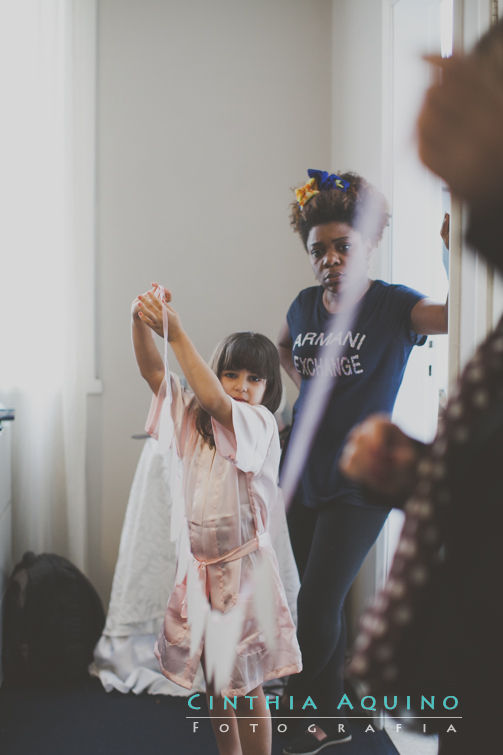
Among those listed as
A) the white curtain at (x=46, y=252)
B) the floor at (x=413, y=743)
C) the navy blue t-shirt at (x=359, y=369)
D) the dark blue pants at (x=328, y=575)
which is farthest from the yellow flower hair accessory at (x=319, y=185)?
the floor at (x=413, y=743)

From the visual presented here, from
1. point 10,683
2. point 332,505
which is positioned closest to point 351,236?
point 332,505

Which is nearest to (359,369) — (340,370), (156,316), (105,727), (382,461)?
(340,370)

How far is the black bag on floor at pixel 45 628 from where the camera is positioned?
2025 millimetres

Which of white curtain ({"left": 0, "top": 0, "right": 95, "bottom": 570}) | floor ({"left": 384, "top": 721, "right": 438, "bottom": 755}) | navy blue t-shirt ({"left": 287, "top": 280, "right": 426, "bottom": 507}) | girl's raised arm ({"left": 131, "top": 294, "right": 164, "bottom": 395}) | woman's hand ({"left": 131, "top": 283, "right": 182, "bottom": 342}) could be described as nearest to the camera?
woman's hand ({"left": 131, "top": 283, "right": 182, "bottom": 342})

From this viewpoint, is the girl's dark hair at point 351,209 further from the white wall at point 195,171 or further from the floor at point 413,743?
the floor at point 413,743

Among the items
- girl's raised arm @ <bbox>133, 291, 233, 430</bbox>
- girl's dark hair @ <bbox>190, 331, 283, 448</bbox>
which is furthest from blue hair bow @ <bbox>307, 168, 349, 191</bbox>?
girl's raised arm @ <bbox>133, 291, 233, 430</bbox>

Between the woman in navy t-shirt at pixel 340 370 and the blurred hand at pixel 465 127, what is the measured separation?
3.12ft

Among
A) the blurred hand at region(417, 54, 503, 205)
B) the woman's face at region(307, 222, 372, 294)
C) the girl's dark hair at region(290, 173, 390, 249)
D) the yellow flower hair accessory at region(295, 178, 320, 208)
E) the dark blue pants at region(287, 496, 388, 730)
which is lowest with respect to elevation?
the dark blue pants at region(287, 496, 388, 730)

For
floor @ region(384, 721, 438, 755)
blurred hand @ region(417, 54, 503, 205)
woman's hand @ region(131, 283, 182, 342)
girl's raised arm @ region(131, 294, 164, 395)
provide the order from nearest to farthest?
blurred hand @ region(417, 54, 503, 205) → woman's hand @ region(131, 283, 182, 342) → girl's raised arm @ region(131, 294, 164, 395) → floor @ region(384, 721, 438, 755)

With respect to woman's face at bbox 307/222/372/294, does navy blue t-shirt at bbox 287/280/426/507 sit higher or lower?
lower

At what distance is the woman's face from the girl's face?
32 cm

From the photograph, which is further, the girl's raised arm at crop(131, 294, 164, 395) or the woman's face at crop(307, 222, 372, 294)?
the woman's face at crop(307, 222, 372, 294)

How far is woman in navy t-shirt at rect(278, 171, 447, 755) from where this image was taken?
59.0 inches

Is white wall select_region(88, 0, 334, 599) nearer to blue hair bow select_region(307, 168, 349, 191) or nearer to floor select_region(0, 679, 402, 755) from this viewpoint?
floor select_region(0, 679, 402, 755)
